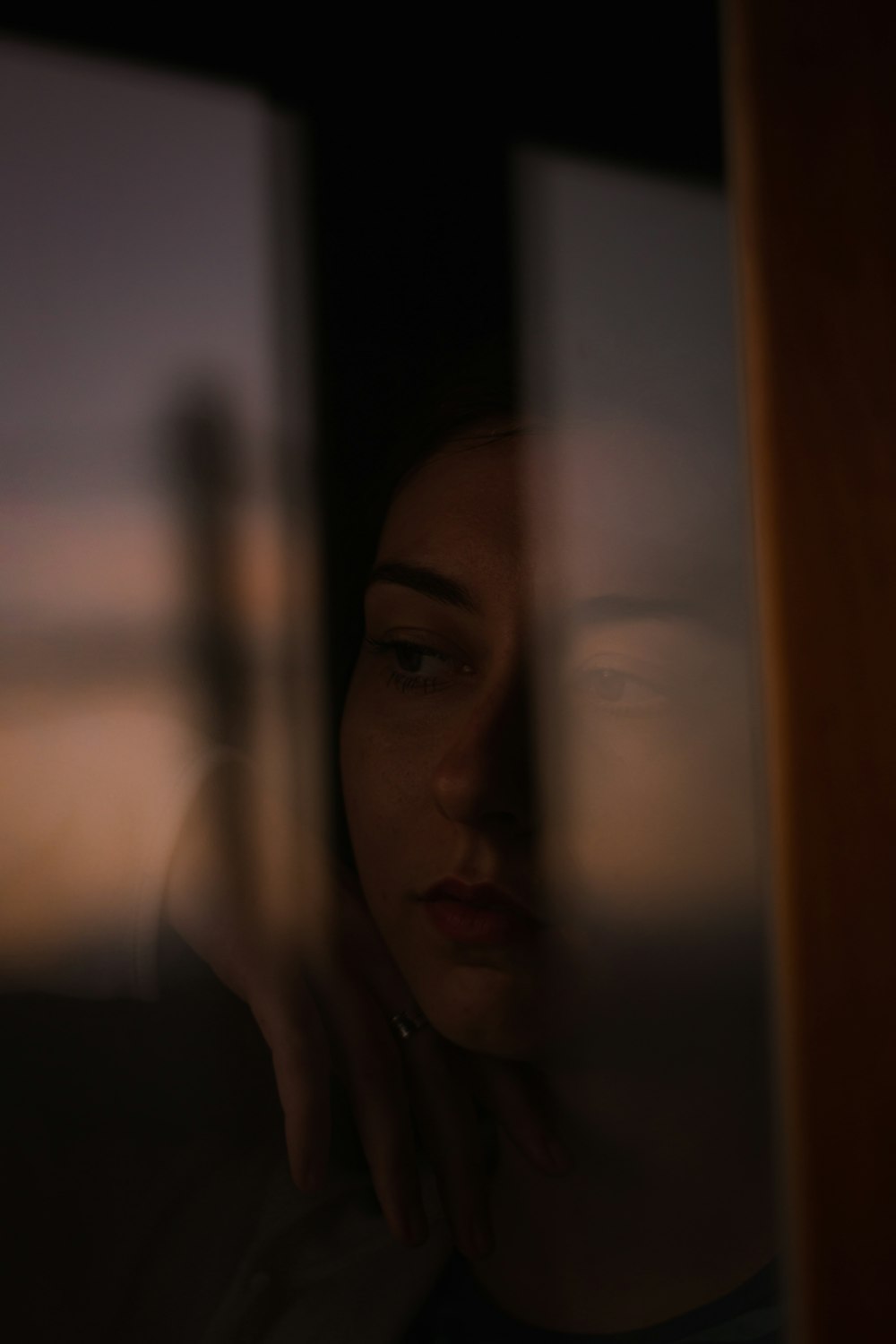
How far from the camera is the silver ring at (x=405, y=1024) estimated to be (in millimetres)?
533

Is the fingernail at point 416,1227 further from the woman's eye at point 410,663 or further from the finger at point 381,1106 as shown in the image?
the woman's eye at point 410,663

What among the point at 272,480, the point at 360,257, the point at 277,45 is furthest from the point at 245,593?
the point at 277,45

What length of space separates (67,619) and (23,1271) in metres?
0.33

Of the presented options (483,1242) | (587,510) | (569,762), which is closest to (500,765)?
(569,762)

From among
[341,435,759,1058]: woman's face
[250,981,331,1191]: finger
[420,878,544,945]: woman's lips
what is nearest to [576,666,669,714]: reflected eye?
[341,435,759,1058]: woman's face

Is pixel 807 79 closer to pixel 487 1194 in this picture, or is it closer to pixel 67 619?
pixel 67 619

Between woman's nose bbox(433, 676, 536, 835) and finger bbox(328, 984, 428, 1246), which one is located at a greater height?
woman's nose bbox(433, 676, 536, 835)

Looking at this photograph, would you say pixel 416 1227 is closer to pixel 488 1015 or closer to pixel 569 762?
pixel 488 1015

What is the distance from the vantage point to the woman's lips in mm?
527

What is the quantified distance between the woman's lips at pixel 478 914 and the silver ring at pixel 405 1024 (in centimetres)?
5

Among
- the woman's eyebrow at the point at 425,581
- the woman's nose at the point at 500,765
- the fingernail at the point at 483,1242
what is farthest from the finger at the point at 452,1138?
the woman's eyebrow at the point at 425,581

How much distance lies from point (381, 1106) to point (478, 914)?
11cm

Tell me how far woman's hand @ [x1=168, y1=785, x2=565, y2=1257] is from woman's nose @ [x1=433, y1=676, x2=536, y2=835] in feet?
0.27

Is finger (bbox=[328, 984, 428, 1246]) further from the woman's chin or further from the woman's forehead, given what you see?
the woman's forehead
